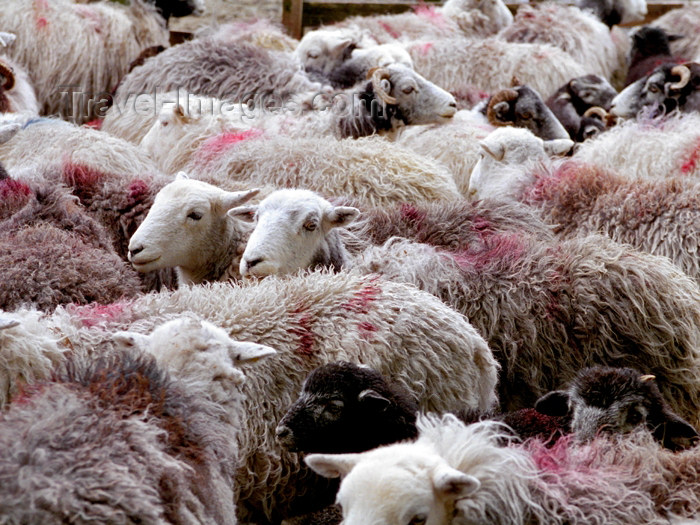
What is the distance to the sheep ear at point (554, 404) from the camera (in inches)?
148

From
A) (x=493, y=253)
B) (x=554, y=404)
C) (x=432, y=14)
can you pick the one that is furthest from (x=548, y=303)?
(x=432, y=14)

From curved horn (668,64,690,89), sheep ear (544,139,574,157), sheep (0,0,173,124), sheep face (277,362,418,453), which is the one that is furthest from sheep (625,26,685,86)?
sheep face (277,362,418,453)

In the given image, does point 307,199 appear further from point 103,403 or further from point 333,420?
point 103,403

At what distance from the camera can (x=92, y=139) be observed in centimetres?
635

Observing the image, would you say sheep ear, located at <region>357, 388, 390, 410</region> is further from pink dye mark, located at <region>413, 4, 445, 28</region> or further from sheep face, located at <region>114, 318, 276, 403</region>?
pink dye mark, located at <region>413, 4, 445, 28</region>

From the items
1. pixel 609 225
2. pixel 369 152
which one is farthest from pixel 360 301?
pixel 369 152

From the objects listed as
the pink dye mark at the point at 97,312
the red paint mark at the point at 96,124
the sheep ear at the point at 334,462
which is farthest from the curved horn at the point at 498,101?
the sheep ear at the point at 334,462

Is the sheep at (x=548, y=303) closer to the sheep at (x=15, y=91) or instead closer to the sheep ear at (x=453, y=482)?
the sheep ear at (x=453, y=482)

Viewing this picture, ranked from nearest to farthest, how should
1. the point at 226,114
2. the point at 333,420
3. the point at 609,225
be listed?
the point at 333,420 < the point at 609,225 < the point at 226,114

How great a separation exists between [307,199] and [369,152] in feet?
5.71

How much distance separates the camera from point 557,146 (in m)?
6.62

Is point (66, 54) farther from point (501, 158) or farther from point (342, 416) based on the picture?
point (342, 416)

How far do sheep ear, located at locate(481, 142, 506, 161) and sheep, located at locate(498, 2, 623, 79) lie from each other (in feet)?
12.3

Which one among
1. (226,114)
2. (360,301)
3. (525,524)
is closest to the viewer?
(525,524)
